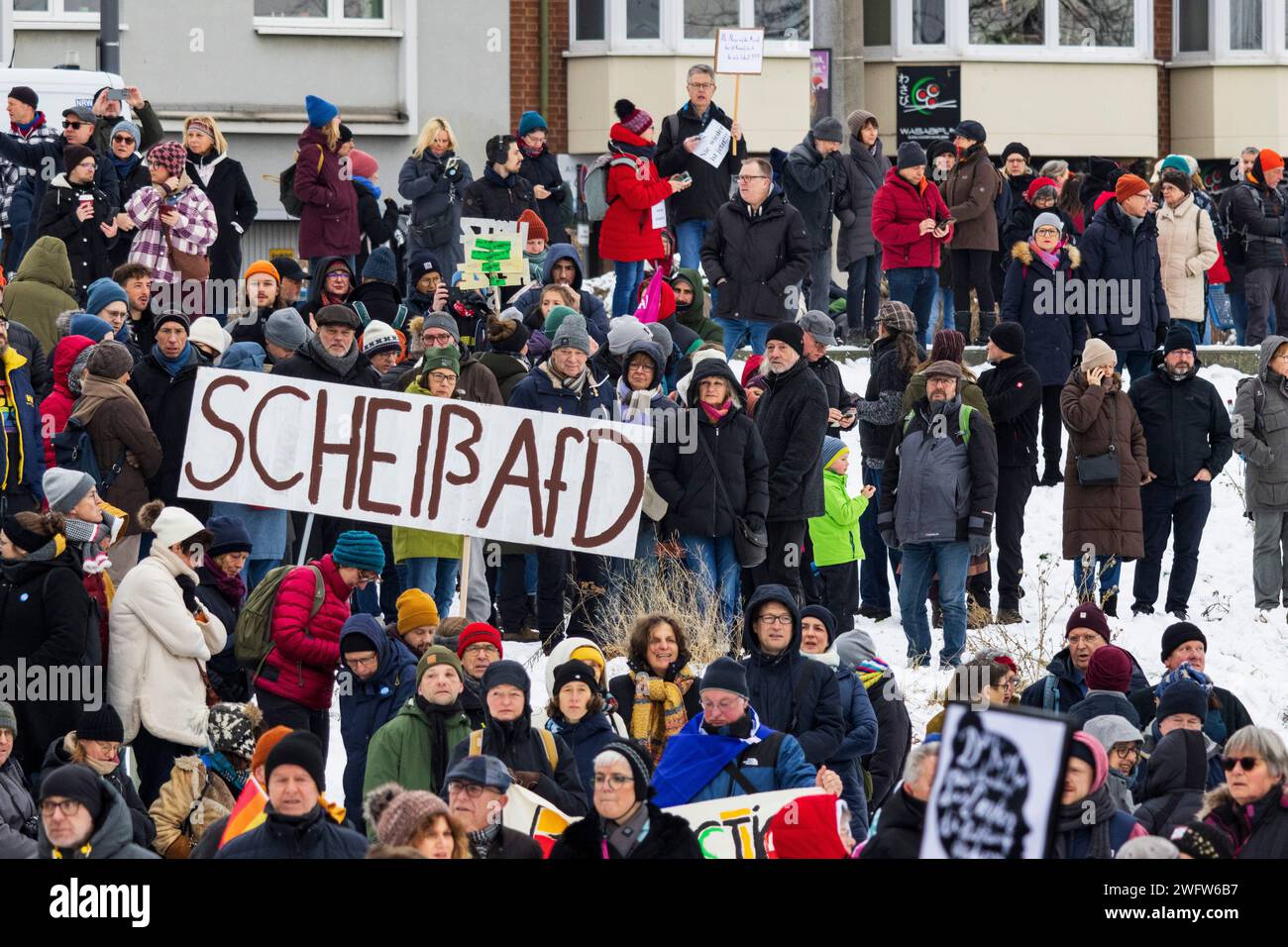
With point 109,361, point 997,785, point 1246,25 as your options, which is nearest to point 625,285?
point 109,361

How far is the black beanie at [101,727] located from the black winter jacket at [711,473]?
4179 millimetres

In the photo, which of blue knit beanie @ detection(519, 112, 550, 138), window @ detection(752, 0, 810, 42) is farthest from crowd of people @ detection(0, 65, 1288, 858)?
window @ detection(752, 0, 810, 42)

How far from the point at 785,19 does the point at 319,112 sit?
947 centimetres

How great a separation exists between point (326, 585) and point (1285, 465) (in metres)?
6.49

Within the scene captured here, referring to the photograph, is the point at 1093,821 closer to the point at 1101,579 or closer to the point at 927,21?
the point at 1101,579

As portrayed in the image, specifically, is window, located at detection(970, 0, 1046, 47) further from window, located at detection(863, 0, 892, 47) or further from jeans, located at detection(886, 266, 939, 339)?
jeans, located at detection(886, 266, 939, 339)

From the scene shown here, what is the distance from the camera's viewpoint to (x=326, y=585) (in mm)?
10930

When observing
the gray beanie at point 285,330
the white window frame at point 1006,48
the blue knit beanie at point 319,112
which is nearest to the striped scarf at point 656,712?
the gray beanie at point 285,330

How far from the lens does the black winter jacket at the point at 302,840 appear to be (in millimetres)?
7793

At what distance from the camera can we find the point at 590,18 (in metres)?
25.3

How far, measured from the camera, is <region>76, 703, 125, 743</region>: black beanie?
368 inches

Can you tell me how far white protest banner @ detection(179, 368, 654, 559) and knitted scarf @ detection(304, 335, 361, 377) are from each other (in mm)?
1139
